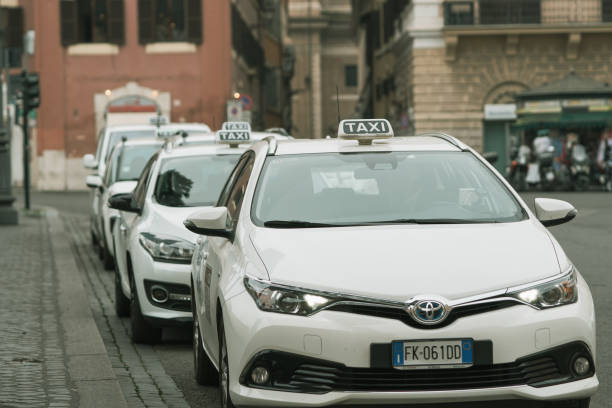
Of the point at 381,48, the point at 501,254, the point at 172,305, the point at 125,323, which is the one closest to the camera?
the point at 501,254

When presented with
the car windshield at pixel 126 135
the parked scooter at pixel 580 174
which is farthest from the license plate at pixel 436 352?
the parked scooter at pixel 580 174

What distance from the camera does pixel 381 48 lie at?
5731 cm

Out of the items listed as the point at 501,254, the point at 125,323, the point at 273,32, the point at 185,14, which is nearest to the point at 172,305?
the point at 125,323

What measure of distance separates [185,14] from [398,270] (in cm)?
4527

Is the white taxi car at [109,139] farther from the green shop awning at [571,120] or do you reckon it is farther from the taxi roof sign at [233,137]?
the green shop awning at [571,120]

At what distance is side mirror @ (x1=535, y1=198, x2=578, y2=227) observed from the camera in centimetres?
686

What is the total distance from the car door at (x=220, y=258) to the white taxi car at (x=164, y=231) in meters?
2.16

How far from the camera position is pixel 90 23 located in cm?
5091

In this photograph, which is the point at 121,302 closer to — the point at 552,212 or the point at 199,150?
the point at 199,150

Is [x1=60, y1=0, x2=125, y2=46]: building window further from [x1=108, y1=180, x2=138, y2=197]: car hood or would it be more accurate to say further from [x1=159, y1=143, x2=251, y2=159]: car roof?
[x1=159, y1=143, x2=251, y2=159]: car roof

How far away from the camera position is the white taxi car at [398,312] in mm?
5512

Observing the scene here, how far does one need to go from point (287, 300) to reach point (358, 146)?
1.76 metres

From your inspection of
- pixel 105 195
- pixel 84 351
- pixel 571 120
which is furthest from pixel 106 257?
pixel 571 120

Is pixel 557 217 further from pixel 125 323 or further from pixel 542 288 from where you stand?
pixel 125 323
